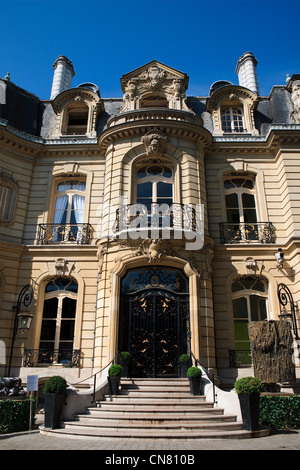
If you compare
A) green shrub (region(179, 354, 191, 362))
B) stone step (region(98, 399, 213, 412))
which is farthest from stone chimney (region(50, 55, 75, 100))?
stone step (region(98, 399, 213, 412))

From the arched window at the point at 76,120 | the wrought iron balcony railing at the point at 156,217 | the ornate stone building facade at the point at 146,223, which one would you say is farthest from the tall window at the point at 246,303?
the arched window at the point at 76,120

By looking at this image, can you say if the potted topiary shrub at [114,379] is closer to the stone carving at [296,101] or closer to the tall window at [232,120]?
the tall window at [232,120]

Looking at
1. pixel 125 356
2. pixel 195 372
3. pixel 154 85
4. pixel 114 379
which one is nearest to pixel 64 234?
pixel 125 356

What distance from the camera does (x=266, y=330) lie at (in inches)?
398

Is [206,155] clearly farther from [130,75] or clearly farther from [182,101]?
[130,75]

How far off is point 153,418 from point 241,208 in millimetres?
9476

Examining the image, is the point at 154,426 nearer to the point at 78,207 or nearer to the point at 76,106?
the point at 78,207

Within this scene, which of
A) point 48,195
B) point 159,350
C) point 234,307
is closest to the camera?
point 159,350

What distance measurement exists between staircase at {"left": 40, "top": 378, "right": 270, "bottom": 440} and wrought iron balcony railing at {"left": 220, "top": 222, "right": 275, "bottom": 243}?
610cm

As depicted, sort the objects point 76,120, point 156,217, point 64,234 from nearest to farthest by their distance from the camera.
→ point 156,217
point 64,234
point 76,120

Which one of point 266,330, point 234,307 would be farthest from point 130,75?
point 266,330

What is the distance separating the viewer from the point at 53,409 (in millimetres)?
8352

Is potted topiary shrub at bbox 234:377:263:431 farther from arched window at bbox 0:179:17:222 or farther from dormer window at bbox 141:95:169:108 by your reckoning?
dormer window at bbox 141:95:169:108
